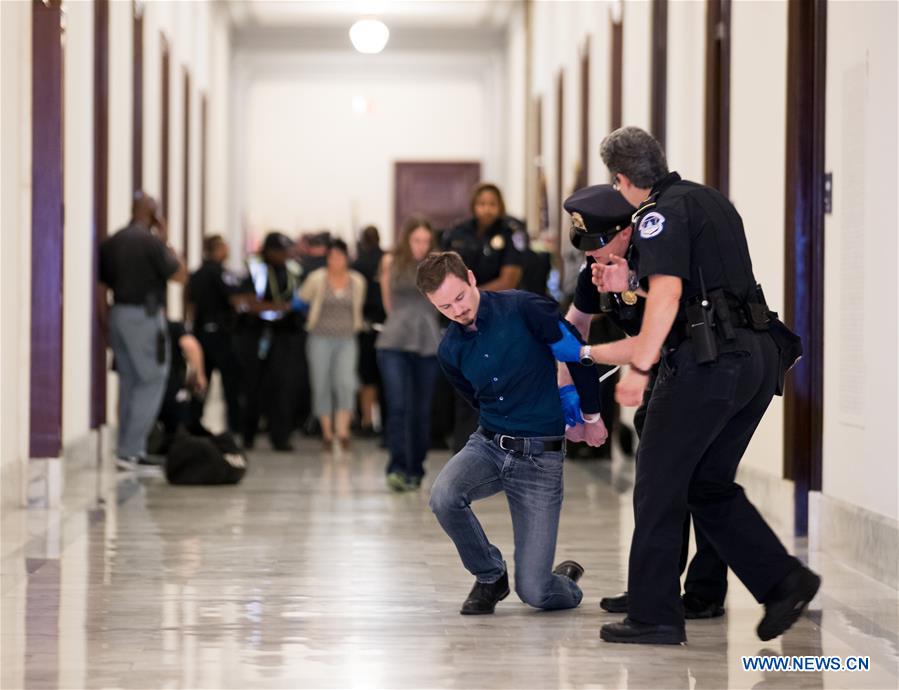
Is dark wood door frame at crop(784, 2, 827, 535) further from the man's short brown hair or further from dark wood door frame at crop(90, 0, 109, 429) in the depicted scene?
dark wood door frame at crop(90, 0, 109, 429)

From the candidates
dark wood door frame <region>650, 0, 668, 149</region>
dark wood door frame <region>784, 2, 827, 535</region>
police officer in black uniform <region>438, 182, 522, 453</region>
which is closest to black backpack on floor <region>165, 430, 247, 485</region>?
police officer in black uniform <region>438, 182, 522, 453</region>

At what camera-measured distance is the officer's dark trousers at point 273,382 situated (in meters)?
11.2

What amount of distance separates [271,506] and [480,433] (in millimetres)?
3077

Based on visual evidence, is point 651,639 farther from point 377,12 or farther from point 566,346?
point 377,12

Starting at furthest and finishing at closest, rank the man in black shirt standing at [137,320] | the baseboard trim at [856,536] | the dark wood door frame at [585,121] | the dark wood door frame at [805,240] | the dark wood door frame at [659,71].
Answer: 1. the dark wood door frame at [585,121]
2. the dark wood door frame at [659,71]
3. the man in black shirt standing at [137,320]
4. the dark wood door frame at [805,240]
5. the baseboard trim at [856,536]

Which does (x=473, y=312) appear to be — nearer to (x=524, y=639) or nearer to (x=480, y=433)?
(x=480, y=433)

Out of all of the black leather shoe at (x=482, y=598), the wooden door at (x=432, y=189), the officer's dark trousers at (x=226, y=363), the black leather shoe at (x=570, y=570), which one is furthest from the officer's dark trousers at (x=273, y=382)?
the wooden door at (x=432, y=189)

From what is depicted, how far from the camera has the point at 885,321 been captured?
553 centimetres

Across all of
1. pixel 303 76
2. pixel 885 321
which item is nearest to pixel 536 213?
pixel 303 76

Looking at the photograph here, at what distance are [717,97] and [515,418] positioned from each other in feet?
14.8

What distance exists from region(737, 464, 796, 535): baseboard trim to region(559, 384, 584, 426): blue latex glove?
228 cm

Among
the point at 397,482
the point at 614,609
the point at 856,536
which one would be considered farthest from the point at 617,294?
the point at 397,482

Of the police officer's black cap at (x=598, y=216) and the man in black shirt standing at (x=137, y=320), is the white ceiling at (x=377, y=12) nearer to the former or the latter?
the man in black shirt standing at (x=137, y=320)
